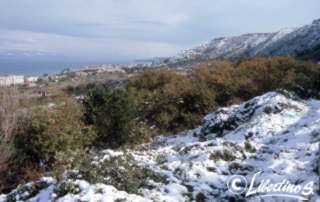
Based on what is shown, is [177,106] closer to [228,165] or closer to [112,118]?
[112,118]

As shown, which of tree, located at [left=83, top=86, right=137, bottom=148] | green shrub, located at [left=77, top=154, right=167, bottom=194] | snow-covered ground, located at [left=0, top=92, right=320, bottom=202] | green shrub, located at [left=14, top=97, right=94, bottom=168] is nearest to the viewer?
snow-covered ground, located at [left=0, top=92, right=320, bottom=202]

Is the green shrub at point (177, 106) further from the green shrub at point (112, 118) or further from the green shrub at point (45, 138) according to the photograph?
the green shrub at point (45, 138)

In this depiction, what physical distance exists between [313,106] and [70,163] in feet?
30.9

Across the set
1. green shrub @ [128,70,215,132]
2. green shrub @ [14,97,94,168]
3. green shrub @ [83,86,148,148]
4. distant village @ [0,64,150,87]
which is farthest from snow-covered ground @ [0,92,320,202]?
distant village @ [0,64,150,87]

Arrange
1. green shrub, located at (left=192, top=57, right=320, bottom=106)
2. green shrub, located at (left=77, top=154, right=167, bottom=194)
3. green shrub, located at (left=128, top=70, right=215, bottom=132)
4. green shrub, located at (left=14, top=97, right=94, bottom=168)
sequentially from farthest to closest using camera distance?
green shrub, located at (left=192, top=57, right=320, bottom=106) < green shrub, located at (left=128, top=70, right=215, bottom=132) < green shrub, located at (left=14, top=97, right=94, bottom=168) < green shrub, located at (left=77, top=154, right=167, bottom=194)

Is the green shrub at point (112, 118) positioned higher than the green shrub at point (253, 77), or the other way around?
the green shrub at point (253, 77)

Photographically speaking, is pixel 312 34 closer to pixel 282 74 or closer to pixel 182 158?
pixel 282 74

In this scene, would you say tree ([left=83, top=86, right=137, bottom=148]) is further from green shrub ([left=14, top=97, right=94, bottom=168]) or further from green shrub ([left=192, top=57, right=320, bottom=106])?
green shrub ([left=192, top=57, right=320, bottom=106])

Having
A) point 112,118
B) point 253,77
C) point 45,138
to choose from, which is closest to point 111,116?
point 112,118

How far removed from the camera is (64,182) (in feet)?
24.5

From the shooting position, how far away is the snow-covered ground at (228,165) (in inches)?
292

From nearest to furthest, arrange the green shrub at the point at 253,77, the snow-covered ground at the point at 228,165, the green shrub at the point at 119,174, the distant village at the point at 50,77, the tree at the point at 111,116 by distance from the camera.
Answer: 1. the snow-covered ground at the point at 228,165
2. the green shrub at the point at 119,174
3. the tree at the point at 111,116
4. the distant village at the point at 50,77
5. the green shrub at the point at 253,77

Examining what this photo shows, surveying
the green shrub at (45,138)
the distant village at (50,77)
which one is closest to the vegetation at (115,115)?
the green shrub at (45,138)

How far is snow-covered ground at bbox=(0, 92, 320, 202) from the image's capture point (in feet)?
24.4
